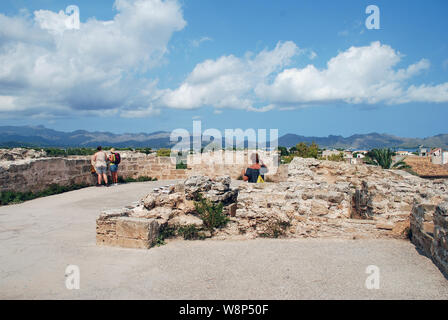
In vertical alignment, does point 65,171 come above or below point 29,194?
above

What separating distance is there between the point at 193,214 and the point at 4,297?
2944 mm

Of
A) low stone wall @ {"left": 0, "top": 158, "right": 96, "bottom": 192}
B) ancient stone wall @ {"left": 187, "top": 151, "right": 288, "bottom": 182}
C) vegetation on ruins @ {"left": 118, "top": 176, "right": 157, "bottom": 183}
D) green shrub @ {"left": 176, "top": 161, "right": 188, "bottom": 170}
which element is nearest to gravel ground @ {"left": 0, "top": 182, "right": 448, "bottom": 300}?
low stone wall @ {"left": 0, "top": 158, "right": 96, "bottom": 192}

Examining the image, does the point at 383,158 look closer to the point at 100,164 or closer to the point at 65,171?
the point at 100,164

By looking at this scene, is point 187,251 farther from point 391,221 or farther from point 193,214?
point 391,221

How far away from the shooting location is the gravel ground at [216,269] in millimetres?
3246

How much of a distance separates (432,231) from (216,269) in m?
2.97

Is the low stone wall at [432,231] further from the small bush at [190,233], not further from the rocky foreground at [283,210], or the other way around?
the small bush at [190,233]

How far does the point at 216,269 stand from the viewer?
3.88 m

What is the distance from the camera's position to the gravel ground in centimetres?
325

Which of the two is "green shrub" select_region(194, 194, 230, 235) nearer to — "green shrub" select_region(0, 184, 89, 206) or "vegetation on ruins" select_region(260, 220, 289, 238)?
"vegetation on ruins" select_region(260, 220, 289, 238)

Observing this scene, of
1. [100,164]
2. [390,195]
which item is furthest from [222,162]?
[390,195]

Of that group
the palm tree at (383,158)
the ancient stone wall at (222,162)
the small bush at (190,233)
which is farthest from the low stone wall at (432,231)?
the palm tree at (383,158)

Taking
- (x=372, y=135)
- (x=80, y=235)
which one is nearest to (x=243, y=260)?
(x=80, y=235)

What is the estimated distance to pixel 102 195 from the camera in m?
9.62
